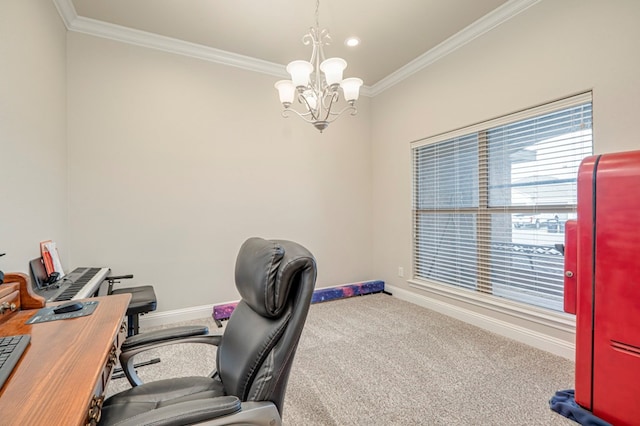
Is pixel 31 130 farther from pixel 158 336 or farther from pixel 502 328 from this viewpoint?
pixel 502 328

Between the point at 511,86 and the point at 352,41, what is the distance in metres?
1.62

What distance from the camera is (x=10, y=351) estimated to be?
0.94 meters

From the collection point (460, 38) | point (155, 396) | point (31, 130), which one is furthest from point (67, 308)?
point (460, 38)

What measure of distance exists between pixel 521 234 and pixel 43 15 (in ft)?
14.2

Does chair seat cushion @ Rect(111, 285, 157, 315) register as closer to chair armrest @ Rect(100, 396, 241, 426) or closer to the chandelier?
chair armrest @ Rect(100, 396, 241, 426)

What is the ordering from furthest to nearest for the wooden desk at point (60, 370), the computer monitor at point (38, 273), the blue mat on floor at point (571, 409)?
the computer monitor at point (38, 273) < the blue mat on floor at point (571, 409) < the wooden desk at point (60, 370)

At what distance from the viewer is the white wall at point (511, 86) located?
2029mm

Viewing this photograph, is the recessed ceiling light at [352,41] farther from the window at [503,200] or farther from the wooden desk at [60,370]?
the wooden desk at [60,370]

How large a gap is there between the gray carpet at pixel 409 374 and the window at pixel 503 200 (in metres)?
0.58

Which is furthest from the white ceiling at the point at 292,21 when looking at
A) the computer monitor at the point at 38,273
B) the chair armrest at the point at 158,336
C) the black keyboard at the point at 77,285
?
the chair armrest at the point at 158,336

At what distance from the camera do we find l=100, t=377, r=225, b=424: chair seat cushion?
3.47 feet

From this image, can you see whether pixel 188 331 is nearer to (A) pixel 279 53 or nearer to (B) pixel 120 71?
(B) pixel 120 71

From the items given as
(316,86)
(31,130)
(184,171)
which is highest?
(316,86)

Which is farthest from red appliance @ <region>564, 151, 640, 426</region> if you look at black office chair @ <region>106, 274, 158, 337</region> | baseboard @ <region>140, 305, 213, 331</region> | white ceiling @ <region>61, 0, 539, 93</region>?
baseboard @ <region>140, 305, 213, 331</region>
